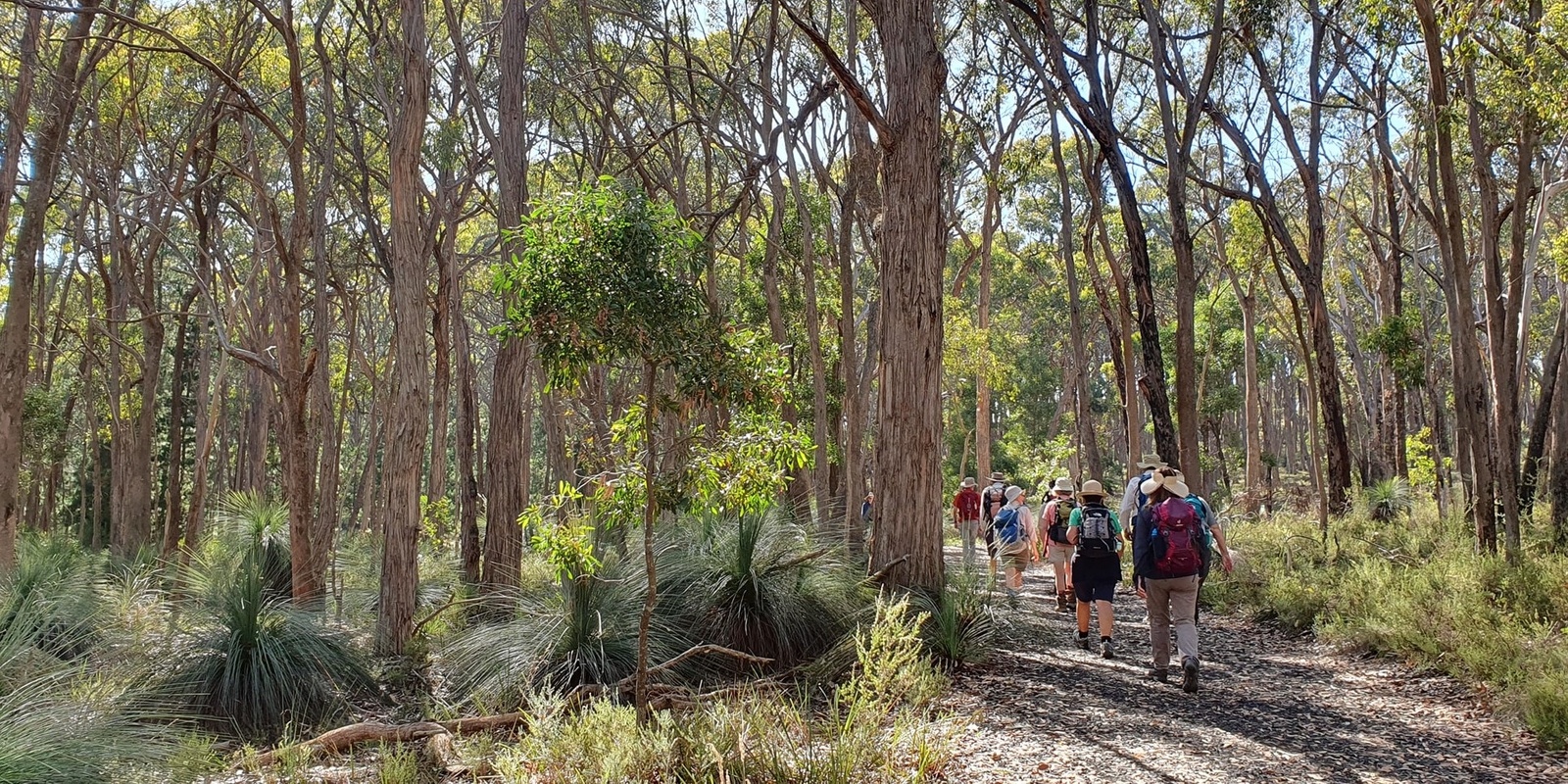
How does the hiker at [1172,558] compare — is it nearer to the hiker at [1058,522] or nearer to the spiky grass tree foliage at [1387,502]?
the hiker at [1058,522]

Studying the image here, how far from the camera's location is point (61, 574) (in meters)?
10.3

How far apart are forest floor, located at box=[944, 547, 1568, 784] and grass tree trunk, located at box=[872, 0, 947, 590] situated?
1.30 m

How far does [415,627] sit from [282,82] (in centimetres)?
1331

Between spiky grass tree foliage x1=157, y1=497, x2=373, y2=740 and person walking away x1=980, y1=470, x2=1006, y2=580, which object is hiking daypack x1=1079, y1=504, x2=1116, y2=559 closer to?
person walking away x1=980, y1=470, x2=1006, y2=580

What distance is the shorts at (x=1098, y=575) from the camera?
849 cm

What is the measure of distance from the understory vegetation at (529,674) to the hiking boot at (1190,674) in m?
1.76

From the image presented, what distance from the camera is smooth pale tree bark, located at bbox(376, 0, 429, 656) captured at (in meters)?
9.89

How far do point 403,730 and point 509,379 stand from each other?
19.0 feet

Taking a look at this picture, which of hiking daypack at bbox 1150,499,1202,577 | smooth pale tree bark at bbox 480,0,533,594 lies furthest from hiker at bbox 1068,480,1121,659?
smooth pale tree bark at bbox 480,0,533,594

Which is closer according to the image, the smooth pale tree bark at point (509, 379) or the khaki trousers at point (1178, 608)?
the khaki trousers at point (1178, 608)

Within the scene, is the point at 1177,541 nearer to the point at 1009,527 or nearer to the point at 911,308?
the point at 911,308

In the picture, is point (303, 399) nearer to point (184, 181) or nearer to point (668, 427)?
point (668, 427)

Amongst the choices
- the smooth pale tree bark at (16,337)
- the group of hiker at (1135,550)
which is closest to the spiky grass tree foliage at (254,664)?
the smooth pale tree bark at (16,337)

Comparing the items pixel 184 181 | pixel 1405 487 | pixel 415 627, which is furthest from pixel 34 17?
pixel 1405 487
